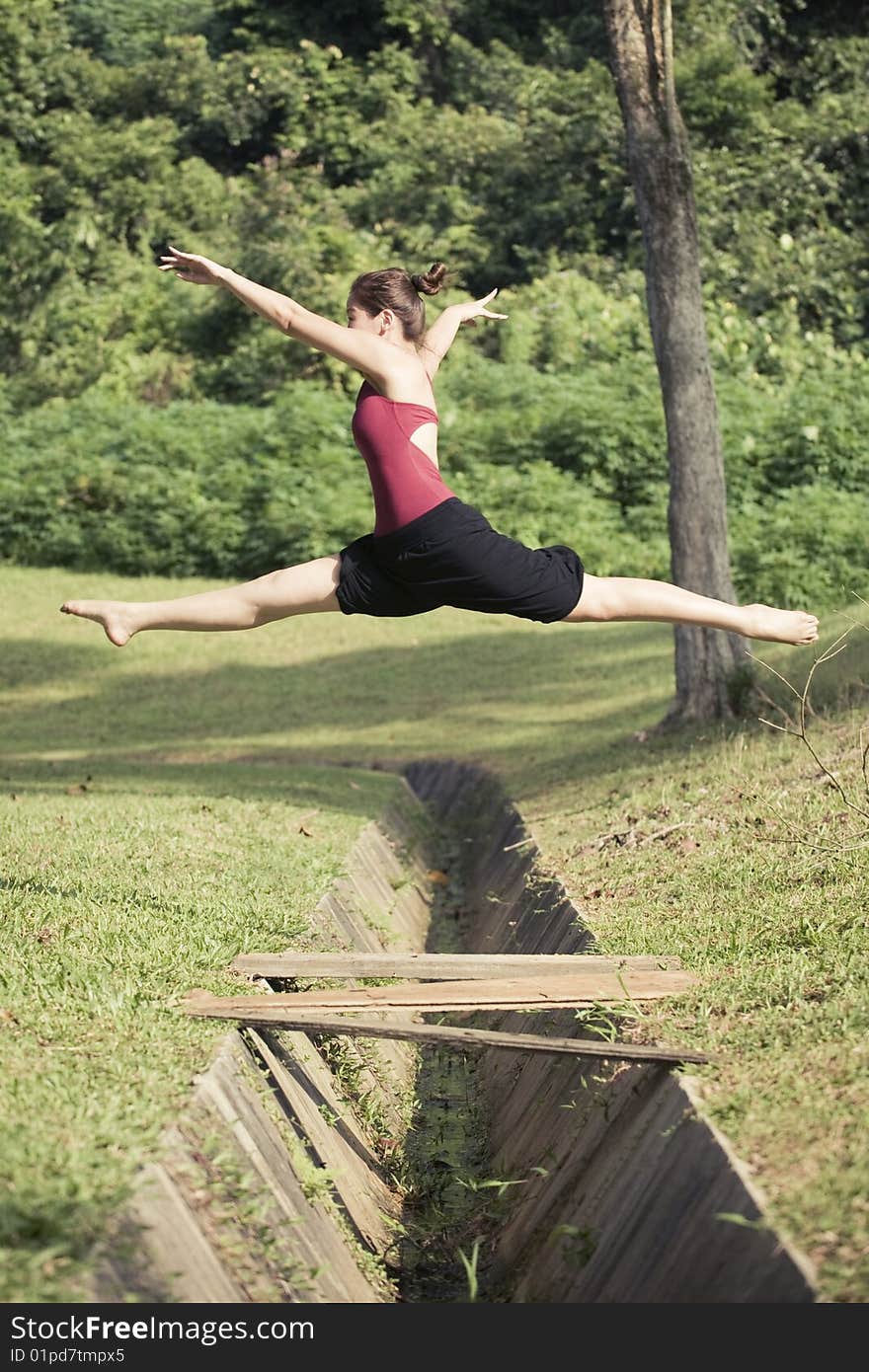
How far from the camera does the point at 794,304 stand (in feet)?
87.8

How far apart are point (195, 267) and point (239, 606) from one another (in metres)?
1.13

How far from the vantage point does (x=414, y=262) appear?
31.1 meters

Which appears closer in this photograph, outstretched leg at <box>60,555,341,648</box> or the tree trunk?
outstretched leg at <box>60,555,341,648</box>

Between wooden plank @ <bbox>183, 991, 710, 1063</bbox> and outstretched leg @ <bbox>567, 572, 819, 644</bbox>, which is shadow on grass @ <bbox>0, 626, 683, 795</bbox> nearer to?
outstretched leg @ <bbox>567, 572, 819, 644</bbox>

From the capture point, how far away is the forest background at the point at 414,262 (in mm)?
21625

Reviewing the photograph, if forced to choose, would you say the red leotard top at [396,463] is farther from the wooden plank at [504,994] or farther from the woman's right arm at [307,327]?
the wooden plank at [504,994]

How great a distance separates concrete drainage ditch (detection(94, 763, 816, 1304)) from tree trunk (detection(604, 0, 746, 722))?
4.43 meters

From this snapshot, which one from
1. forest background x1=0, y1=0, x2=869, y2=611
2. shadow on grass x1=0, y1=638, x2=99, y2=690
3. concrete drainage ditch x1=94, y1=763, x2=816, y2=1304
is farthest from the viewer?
forest background x1=0, y1=0, x2=869, y2=611

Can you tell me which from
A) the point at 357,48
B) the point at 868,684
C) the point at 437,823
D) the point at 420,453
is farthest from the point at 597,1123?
the point at 357,48

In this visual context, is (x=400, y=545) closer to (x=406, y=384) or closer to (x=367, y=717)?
(x=406, y=384)

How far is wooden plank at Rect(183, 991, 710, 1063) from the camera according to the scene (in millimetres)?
4793

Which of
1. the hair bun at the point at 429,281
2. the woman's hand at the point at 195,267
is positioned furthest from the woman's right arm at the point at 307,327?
the hair bun at the point at 429,281

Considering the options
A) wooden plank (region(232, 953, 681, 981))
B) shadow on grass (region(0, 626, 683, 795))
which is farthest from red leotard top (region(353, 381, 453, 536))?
shadow on grass (region(0, 626, 683, 795))

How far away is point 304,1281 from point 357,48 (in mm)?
35249
